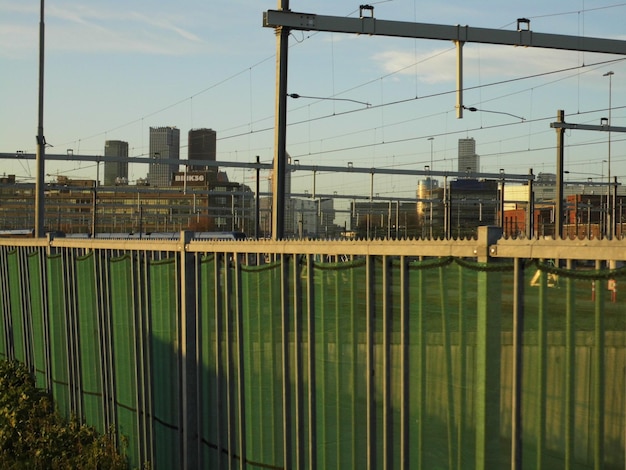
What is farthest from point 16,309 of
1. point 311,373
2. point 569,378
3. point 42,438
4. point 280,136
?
point 569,378

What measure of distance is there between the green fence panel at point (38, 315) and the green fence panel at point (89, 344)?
4.92ft

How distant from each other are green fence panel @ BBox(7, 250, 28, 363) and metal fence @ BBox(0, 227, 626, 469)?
337 cm

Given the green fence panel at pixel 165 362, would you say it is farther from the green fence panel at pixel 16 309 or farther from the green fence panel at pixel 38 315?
the green fence panel at pixel 16 309

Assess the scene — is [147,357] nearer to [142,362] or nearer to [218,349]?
[142,362]

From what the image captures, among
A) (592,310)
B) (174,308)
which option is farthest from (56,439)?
(592,310)

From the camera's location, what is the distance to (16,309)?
12.6m

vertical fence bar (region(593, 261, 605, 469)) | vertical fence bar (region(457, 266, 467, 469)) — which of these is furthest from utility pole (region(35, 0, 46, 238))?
vertical fence bar (region(593, 261, 605, 469))

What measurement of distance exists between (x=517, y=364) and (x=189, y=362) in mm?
3789

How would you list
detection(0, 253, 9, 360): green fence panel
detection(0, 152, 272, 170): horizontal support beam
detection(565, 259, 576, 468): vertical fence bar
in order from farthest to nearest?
detection(0, 152, 272, 170): horizontal support beam, detection(0, 253, 9, 360): green fence panel, detection(565, 259, 576, 468): vertical fence bar

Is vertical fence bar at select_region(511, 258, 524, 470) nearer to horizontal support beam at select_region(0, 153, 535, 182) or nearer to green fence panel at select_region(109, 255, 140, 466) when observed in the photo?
green fence panel at select_region(109, 255, 140, 466)

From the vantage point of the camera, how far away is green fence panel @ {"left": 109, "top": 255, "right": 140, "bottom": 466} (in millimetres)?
8258

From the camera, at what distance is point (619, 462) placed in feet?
11.5

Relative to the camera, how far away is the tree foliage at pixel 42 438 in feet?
28.1

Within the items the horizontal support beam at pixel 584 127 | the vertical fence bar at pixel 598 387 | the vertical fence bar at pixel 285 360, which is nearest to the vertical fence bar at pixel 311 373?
the vertical fence bar at pixel 285 360
